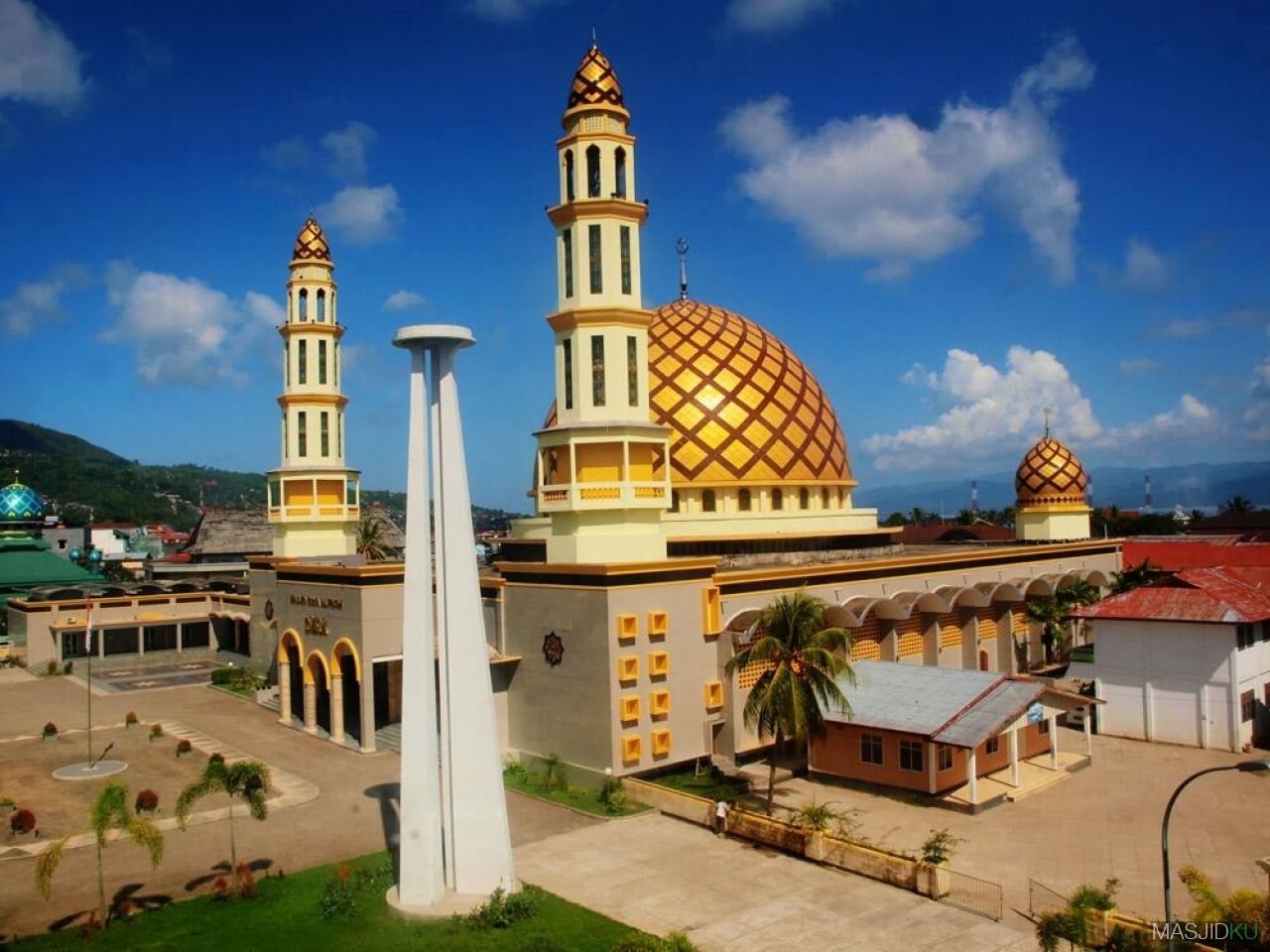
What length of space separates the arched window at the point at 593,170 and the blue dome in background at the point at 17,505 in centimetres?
4968

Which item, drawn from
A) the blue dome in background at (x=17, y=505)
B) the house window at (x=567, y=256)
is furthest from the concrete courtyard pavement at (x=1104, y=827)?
the blue dome in background at (x=17, y=505)

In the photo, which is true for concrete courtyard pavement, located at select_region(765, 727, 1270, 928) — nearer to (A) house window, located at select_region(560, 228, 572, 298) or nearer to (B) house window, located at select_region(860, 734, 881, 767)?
(B) house window, located at select_region(860, 734, 881, 767)

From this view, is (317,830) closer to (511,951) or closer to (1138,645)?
(511,951)

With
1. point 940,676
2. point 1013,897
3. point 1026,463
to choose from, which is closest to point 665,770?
point 940,676

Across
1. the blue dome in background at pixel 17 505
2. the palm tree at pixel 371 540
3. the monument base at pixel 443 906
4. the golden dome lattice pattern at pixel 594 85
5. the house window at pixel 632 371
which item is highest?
the golden dome lattice pattern at pixel 594 85

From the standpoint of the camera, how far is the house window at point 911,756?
21031 mm

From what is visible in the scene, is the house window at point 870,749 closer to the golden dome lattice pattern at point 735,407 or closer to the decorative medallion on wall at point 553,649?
the decorative medallion on wall at point 553,649

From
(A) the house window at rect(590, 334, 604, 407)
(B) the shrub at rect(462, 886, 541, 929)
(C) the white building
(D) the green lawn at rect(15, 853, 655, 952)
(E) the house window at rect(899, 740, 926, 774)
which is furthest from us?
(C) the white building

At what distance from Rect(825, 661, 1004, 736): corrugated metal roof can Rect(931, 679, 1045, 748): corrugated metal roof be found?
193 millimetres

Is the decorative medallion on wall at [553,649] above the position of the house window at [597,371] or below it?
below

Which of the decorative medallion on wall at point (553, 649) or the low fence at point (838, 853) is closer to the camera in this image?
the low fence at point (838, 853)

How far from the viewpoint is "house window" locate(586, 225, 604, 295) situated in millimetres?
23094

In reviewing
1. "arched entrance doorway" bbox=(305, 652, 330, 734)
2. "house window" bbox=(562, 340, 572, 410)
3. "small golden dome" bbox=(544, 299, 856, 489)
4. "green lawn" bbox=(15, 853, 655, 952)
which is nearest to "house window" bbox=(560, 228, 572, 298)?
"house window" bbox=(562, 340, 572, 410)

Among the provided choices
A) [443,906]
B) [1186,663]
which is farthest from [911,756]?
[443,906]
